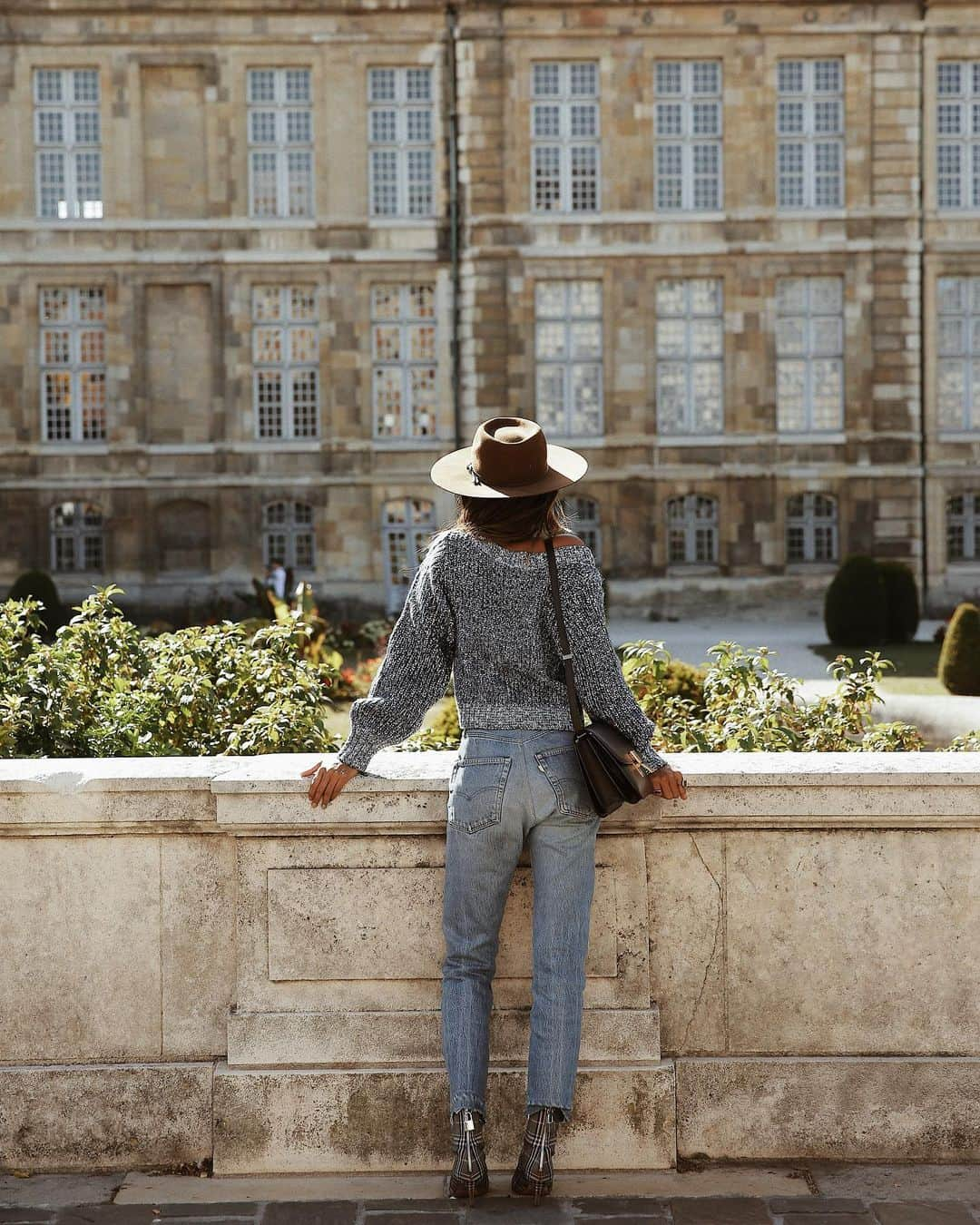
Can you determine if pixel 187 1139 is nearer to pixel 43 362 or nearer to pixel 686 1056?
pixel 686 1056

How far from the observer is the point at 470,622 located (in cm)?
353

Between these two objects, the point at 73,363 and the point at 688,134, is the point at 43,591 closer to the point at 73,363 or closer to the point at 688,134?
the point at 73,363

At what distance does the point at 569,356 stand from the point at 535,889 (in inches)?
840

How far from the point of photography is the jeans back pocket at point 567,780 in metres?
3.46

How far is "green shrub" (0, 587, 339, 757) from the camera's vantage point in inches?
198

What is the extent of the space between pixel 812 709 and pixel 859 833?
178 centimetres

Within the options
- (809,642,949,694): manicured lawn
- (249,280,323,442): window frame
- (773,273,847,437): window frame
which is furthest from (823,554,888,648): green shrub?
(249,280,323,442): window frame

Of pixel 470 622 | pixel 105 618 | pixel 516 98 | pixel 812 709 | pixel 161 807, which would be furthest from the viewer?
pixel 516 98

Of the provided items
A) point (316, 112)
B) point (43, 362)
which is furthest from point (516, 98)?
point (43, 362)

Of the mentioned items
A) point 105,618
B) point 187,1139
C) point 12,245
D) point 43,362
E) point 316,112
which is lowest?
point 187,1139

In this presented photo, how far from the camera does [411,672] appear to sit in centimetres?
359

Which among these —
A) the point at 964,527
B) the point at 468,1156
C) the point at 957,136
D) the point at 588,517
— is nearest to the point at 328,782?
the point at 468,1156

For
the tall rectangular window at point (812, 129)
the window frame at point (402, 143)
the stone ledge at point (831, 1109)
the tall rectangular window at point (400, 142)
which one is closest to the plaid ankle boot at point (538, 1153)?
the stone ledge at point (831, 1109)

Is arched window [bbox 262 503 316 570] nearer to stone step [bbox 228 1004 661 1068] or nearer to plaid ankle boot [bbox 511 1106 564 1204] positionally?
stone step [bbox 228 1004 661 1068]
